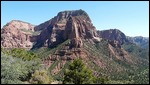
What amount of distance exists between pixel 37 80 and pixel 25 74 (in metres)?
4.75

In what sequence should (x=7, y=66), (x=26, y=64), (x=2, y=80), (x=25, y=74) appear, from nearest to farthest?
(x=2, y=80), (x=7, y=66), (x=25, y=74), (x=26, y=64)

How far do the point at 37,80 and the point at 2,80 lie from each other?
10178mm

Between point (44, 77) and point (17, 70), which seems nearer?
point (17, 70)

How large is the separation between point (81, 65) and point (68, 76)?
3.15 metres

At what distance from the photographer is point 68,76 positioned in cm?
5878

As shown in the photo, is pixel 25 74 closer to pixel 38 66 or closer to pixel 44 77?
pixel 44 77

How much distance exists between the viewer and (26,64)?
217ft

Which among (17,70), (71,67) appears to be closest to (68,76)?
(71,67)

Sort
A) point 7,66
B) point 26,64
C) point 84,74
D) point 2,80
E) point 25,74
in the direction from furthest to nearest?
point 26,64 → point 25,74 → point 84,74 → point 7,66 → point 2,80

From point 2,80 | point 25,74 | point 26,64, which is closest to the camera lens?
point 2,80

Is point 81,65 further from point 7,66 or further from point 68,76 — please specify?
point 7,66

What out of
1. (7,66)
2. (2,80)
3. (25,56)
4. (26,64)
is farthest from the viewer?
(25,56)

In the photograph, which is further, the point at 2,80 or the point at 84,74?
the point at 84,74

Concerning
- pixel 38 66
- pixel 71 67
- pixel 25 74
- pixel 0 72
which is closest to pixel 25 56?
pixel 38 66
